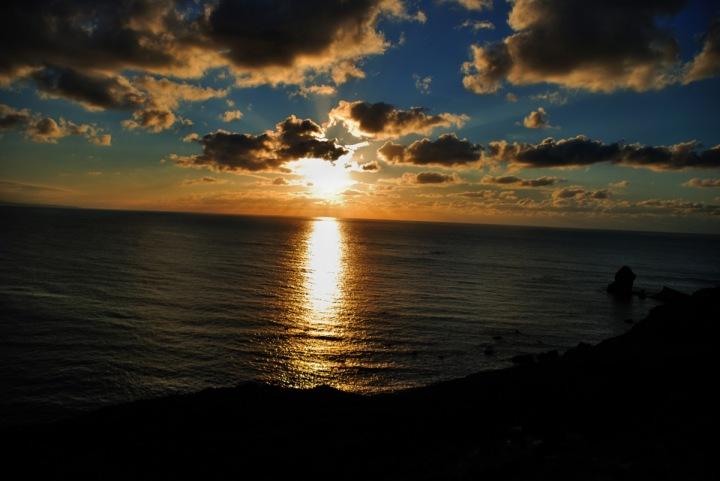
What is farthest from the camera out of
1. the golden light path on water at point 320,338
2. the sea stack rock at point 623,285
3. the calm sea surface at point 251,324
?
the sea stack rock at point 623,285

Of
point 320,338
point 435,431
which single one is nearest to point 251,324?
point 320,338

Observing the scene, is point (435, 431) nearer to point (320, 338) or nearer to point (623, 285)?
point (320, 338)

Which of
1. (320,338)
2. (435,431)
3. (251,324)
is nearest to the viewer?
(435,431)

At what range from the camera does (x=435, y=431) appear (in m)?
21.1

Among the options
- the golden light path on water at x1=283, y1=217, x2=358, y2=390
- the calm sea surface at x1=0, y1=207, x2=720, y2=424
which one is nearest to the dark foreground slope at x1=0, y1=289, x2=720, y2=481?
the calm sea surface at x1=0, y1=207, x2=720, y2=424

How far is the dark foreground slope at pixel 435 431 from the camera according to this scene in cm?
1544

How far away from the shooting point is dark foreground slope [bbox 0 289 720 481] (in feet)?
50.6

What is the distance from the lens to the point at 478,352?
41.9 metres

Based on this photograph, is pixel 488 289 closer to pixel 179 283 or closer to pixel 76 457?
pixel 179 283

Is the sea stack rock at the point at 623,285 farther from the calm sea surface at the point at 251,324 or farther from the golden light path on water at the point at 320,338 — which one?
the golden light path on water at the point at 320,338

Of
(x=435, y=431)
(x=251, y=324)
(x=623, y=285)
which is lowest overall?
(x=251, y=324)

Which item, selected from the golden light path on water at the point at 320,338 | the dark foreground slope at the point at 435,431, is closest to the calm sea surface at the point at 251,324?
the golden light path on water at the point at 320,338

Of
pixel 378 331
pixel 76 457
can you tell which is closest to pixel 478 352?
pixel 378 331

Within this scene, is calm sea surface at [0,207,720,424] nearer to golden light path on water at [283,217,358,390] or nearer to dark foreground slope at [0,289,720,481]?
golden light path on water at [283,217,358,390]
